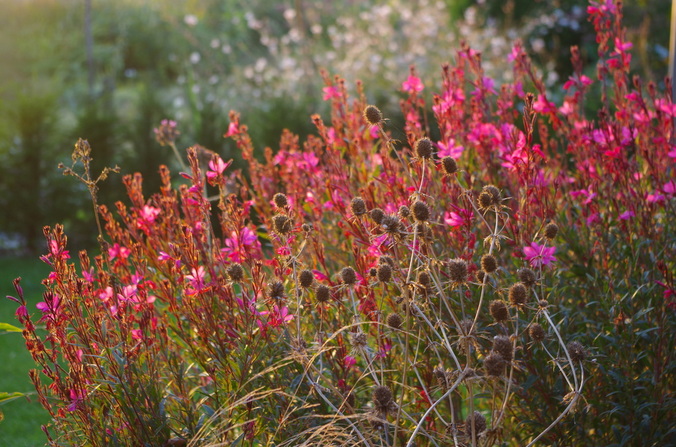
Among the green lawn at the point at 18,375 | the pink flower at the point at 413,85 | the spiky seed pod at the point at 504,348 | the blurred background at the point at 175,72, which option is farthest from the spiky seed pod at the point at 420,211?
the blurred background at the point at 175,72

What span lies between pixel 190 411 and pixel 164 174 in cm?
80

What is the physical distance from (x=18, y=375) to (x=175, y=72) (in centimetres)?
1254

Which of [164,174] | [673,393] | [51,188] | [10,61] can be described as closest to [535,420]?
[673,393]

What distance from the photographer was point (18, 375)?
3.95 meters

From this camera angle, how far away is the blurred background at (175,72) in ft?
21.1

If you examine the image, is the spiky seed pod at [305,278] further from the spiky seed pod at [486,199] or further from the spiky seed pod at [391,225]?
the spiky seed pod at [486,199]

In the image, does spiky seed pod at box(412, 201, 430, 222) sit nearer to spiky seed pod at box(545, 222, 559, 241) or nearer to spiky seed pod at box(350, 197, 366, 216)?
spiky seed pod at box(350, 197, 366, 216)

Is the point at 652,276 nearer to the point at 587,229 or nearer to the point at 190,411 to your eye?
the point at 587,229

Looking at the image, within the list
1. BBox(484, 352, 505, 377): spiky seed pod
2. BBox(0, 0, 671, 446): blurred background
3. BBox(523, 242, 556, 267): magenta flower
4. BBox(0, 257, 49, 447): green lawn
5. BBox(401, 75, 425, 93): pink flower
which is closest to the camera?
BBox(484, 352, 505, 377): spiky seed pod

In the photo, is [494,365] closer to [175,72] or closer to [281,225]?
[281,225]

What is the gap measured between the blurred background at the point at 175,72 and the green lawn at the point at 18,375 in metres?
0.01

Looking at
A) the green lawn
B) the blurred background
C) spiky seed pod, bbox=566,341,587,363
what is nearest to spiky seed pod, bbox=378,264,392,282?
spiky seed pod, bbox=566,341,587,363

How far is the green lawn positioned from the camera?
3186mm

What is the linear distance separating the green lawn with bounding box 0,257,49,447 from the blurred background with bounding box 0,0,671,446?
1 cm
